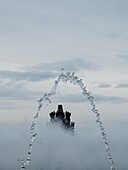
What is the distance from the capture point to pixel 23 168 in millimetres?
126812

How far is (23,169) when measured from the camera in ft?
415

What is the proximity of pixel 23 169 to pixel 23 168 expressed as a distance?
422mm
